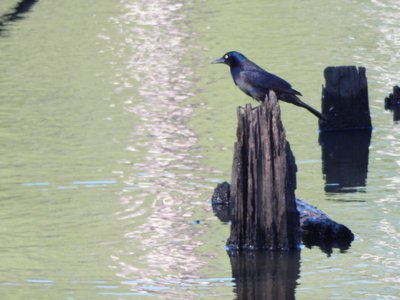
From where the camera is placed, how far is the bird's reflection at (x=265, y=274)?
1278 cm

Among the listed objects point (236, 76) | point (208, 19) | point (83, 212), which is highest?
point (236, 76)

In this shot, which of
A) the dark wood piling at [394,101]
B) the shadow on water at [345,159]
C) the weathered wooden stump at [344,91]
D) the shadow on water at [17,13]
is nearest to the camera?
the shadow on water at [345,159]

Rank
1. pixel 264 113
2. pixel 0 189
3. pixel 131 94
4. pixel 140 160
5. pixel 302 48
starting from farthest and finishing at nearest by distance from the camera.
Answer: pixel 302 48 → pixel 131 94 → pixel 140 160 → pixel 0 189 → pixel 264 113

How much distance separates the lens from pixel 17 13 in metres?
36.5

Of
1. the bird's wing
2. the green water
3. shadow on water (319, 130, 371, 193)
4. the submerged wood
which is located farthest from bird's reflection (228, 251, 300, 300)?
shadow on water (319, 130, 371, 193)

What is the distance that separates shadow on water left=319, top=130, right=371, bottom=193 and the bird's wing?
1802 mm

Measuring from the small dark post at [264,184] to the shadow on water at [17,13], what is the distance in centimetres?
1965

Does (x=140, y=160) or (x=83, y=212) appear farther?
(x=140, y=160)

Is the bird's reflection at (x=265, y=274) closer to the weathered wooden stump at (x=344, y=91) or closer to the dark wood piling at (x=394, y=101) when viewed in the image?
the weathered wooden stump at (x=344, y=91)

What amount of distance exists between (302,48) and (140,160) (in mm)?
10671

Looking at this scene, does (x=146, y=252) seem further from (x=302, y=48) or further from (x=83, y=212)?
(x=302, y=48)

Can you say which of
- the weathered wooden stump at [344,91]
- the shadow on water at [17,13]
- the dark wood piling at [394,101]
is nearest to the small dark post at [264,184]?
the weathered wooden stump at [344,91]

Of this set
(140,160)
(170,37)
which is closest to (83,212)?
(140,160)

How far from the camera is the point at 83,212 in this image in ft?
53.1
